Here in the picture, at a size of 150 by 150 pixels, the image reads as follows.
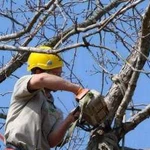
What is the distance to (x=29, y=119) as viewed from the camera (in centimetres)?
417

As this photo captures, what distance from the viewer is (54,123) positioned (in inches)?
172

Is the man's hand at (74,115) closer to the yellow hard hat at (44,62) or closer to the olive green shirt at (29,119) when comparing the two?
the olive green shirt at (29,119)

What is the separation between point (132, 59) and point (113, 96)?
0.31 meters

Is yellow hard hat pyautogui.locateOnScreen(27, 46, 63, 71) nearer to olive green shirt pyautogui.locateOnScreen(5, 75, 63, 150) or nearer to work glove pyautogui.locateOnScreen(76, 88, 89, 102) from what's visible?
olive green shirt pyautogui.locateOnScreen(5, 75, 63, 150)

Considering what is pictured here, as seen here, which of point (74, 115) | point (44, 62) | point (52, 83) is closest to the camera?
point (52, 83)

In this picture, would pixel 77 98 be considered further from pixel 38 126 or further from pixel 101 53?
pixel 101 53

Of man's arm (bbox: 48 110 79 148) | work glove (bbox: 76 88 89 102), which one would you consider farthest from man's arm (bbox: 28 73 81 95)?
man's arm (bbox: 48 110 79 148)

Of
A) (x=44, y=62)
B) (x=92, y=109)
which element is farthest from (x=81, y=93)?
(x=44, y=62)

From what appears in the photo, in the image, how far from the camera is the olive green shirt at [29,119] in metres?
4.12

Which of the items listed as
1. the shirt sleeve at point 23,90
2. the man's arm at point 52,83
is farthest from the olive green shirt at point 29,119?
the man's arm at point 52,83

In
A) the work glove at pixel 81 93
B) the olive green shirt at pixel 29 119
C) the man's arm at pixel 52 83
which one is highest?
the man's arm at pixel 52 83

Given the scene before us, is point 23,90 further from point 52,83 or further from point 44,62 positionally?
point 44,62

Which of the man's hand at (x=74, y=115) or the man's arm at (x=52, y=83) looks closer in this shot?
the man's arm at (x=52, y=83)

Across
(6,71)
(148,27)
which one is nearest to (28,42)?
(6,71)
